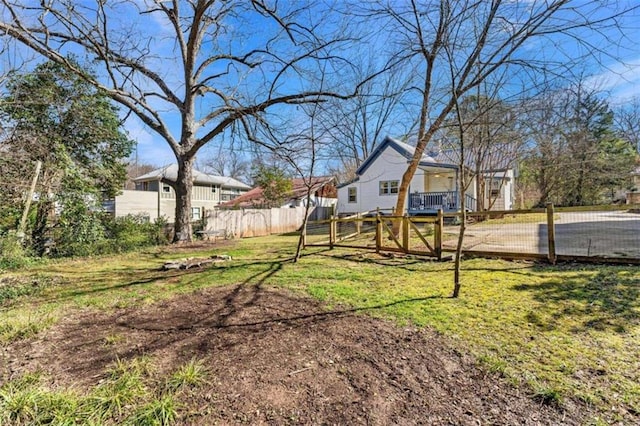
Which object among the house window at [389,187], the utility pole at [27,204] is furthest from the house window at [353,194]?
the utility pole at [27,204]

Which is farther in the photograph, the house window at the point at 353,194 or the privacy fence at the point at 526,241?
the house window at the point at 353,194

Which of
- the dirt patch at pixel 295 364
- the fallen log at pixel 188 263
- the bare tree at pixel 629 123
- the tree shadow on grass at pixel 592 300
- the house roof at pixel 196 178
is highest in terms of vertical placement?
the bare tree at pixel 629 123

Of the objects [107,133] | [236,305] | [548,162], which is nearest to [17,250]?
[107,133]

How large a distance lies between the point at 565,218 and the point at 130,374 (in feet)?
64.6

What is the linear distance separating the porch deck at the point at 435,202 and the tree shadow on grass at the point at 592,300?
1231 centimetres

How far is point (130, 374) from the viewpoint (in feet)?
8.17

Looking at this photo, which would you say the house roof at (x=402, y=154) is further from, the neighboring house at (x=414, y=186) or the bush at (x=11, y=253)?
the bush at (x=11, y=253)

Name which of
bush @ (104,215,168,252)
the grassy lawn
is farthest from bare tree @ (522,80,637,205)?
bush @ (104,215,168,252)

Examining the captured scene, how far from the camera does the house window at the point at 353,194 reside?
22.7m

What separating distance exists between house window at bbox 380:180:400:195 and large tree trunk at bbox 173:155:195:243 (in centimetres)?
1349

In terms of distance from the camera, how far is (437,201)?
17922 millimetres

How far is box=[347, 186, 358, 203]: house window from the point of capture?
22667 mm

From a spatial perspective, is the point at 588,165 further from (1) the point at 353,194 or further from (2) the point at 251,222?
(2) the point at 251,222

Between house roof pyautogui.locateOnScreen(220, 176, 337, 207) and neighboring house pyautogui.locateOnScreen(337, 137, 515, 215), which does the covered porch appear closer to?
neighboring house pyautogui.locateOnScreen(337, 137, 515, 215)
